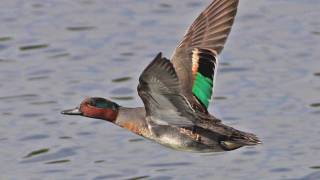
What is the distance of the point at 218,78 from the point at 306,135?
190cm

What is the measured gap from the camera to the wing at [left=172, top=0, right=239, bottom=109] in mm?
13320

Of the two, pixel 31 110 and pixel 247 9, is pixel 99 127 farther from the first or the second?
pixel 247 9

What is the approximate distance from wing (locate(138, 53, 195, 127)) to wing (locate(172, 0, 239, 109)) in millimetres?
473

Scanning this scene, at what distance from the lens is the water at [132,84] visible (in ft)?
52.7

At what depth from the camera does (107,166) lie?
633 inches

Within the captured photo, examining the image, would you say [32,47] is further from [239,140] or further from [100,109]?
[239,140]

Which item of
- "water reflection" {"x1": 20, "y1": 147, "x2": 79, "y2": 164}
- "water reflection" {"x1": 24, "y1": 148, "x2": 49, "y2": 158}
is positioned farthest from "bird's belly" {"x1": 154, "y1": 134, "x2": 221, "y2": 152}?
"water reflection" {"x1": 24, "y1": 148, "x2": 49, "y2": 158}

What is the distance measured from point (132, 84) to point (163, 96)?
5654 mm

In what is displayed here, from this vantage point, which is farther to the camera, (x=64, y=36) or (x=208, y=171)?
(x=64, y=36)

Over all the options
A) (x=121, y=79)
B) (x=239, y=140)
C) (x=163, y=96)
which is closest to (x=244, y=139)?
(x=239, y=140)

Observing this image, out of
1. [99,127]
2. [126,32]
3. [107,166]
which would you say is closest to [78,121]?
[99,127]

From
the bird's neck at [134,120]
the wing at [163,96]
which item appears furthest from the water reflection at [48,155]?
the wing at [163,96]

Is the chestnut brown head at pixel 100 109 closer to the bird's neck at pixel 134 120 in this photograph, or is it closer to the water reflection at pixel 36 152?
the bird's neck at pixel 134 120

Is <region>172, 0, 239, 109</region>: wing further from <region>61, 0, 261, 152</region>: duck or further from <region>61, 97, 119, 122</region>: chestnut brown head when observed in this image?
<region>61, 97, 119, 122</region>: chestnut brown head
